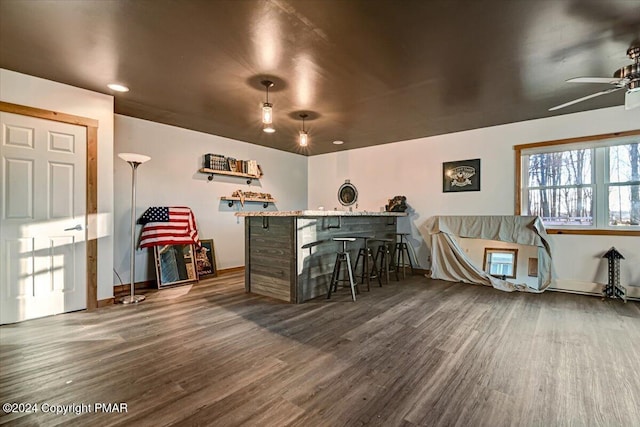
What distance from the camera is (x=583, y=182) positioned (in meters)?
4.26

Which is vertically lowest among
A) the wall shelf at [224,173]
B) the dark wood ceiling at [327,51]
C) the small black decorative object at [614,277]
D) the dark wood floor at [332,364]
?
the dark wood floor at [332,364]

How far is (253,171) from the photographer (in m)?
5.81

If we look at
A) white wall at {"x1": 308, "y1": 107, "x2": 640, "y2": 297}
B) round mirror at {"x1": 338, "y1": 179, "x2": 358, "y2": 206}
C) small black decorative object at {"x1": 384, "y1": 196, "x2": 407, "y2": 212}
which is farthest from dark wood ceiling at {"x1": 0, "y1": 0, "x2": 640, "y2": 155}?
round mirror at {"x1": 338, "y1": 179, "x2": 358, "y2": 206}

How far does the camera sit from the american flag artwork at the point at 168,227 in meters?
4.37

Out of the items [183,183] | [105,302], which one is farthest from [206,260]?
[105,302]

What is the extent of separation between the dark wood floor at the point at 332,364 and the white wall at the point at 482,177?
32.5 inches

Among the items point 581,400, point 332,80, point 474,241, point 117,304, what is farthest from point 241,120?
point 581,400

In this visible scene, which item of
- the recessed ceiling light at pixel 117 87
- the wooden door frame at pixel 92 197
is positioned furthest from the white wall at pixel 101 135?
the recessed ceiling light at pixel 117 87

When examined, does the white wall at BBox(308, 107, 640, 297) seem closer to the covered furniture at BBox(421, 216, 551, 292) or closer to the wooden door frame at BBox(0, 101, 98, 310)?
the covered furniture at BBox(421, 216, 551, 292)

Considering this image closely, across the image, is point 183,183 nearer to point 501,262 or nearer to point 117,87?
point 117,87

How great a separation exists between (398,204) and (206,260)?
3.59 m

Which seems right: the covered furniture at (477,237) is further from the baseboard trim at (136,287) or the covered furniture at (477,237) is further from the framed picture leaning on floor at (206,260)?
the baseboard trim at (136,287)

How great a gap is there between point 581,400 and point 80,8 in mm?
4036

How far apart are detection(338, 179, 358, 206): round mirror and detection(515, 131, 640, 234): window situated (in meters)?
3.00
